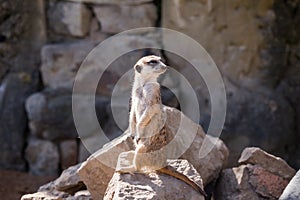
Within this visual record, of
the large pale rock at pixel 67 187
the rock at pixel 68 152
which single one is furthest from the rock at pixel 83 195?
the rock at pixel 68 152

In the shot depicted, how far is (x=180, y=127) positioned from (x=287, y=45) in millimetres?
1334

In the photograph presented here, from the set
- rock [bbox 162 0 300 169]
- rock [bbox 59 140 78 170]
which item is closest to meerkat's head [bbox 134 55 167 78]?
rock [bbox 162 0 300 169]

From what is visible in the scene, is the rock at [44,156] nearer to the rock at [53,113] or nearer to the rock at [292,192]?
the rock at [53,113]

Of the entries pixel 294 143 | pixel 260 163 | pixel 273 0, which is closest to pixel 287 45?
pixel 273 0

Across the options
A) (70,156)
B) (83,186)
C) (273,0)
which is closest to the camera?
(83,186)

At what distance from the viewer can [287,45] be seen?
3859 millimetres

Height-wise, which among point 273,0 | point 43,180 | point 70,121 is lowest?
point 43,180

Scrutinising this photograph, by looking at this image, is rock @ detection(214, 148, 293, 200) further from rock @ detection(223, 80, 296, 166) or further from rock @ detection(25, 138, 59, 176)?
rock @ detection(25, 138, 59, 176)

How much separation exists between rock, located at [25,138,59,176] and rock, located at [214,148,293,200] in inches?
58.8

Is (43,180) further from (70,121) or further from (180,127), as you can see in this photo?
(180,127)

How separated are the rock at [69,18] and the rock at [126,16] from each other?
0.26ft

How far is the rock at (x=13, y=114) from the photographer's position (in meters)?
4.00

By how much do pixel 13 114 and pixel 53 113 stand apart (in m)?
0.26

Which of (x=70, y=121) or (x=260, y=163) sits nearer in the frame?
(x=260, y=163)
